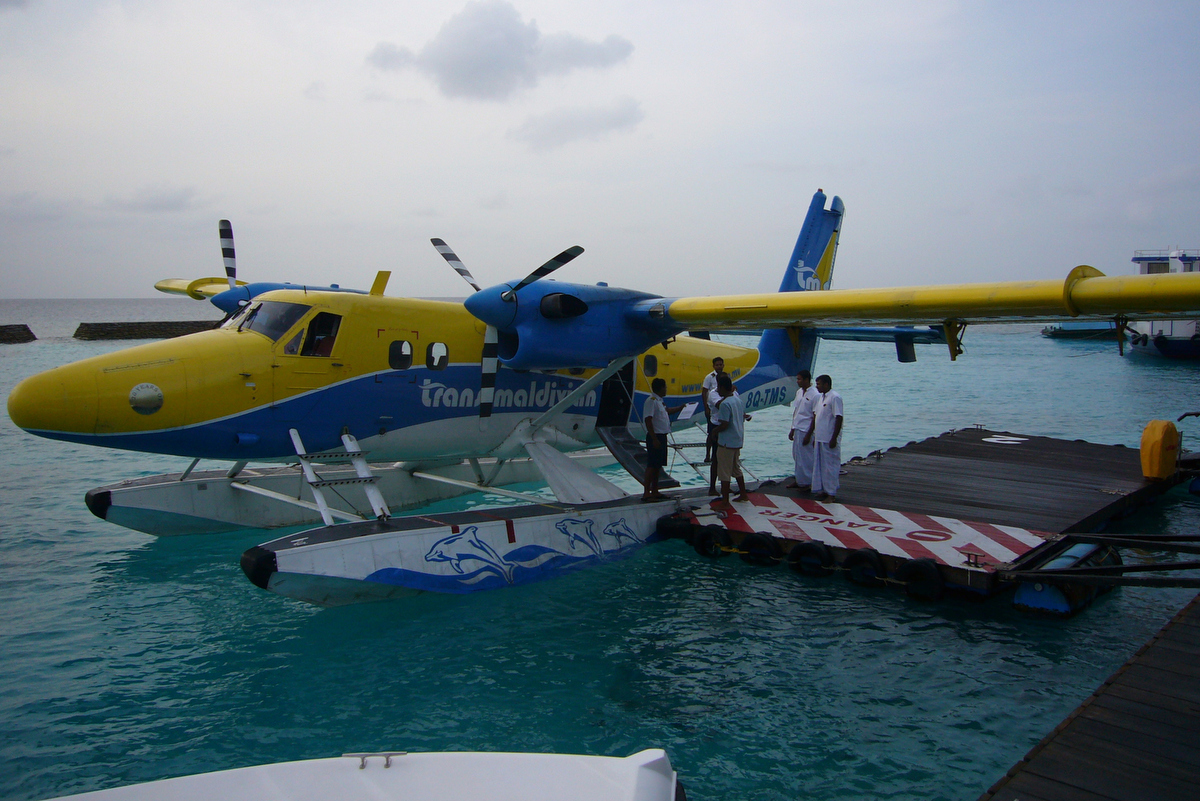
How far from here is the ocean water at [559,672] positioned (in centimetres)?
512

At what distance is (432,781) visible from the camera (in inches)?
136

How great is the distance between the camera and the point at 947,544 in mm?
7906

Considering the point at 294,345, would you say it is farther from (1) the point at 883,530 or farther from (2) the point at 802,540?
(1) the point at 883,530

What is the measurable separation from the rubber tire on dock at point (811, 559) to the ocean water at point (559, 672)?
0.20 meters

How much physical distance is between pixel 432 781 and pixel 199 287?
1095 cm

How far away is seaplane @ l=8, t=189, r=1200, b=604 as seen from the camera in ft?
21.8

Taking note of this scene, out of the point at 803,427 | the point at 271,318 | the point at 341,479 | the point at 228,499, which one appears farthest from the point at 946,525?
the point at 228,499

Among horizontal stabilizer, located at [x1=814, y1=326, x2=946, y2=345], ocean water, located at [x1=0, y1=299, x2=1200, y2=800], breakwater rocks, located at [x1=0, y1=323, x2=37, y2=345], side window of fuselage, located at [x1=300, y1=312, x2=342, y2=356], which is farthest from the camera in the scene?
breakwater rocks, located at [x1=0, y1=323, x2=37, y2=345]

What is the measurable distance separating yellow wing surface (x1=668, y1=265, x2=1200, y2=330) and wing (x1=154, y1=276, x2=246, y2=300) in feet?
23.0

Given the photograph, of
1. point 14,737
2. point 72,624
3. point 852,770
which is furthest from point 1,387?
point 852,770

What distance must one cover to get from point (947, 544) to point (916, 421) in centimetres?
1788

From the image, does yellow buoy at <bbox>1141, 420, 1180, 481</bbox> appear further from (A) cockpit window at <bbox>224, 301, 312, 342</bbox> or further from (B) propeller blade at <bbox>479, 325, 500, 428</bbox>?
(A) cockpit window at <bbox>224, 301, 312, 342</bbox>

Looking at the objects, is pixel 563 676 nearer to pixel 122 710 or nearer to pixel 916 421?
pixel 122 710

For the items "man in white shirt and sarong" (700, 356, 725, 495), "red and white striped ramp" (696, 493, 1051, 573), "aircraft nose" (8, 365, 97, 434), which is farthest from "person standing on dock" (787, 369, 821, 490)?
"aircraft nose" (8, 365, 97, 434)
